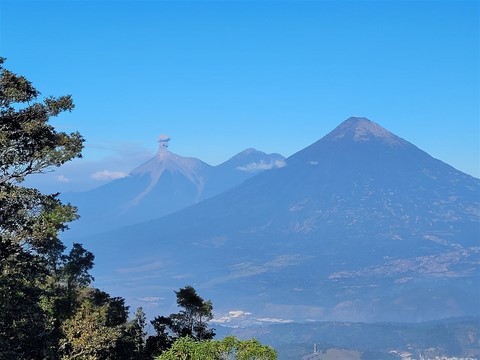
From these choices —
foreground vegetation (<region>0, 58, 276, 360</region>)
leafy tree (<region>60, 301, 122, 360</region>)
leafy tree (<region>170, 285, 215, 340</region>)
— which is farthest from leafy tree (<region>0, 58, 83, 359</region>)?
leafy tree (<region>170, 285, 215, 340</region>)

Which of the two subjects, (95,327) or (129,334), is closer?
(95,327)

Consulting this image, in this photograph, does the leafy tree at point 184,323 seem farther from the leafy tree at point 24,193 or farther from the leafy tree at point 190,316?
the leafy tree at point 24,193

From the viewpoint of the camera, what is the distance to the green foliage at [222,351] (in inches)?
614

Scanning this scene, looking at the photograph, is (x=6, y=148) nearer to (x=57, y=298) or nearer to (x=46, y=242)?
(x=46, y=242)

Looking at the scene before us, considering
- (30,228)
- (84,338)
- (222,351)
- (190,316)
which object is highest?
(30,228)

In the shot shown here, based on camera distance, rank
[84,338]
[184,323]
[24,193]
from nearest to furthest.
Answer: [24,193], [84,338], [184,323]

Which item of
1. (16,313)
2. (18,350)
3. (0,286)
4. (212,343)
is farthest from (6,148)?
(212,343)

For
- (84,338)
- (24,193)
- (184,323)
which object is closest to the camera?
(24,193)

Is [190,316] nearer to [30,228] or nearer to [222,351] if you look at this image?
[222,351]

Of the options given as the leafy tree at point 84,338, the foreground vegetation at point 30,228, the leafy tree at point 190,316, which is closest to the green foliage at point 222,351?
the foreground vegetation at point 30,228

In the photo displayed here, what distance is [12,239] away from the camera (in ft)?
50.8

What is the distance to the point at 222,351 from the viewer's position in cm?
1598

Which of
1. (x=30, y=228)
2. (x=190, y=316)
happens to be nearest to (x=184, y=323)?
(x=190, y=316)

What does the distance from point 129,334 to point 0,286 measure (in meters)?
16.9
